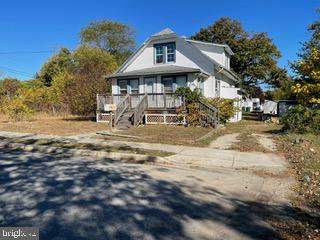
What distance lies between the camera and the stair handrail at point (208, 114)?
1675 cm

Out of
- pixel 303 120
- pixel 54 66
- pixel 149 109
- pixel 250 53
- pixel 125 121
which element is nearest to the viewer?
pixel 303 120

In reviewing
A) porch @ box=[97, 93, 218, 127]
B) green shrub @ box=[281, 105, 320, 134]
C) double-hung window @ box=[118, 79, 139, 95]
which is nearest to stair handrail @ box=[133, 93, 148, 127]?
porch @ box=[97, 93, 218, 127]

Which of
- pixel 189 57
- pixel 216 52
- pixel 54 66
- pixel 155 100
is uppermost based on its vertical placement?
pixel 54 66

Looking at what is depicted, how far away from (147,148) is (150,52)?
49.9ft

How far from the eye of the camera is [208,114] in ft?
56.3

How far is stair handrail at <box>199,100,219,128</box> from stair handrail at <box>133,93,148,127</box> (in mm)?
3988

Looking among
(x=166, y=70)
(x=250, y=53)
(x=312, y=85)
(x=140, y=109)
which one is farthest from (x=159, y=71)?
(x=250, y=53)

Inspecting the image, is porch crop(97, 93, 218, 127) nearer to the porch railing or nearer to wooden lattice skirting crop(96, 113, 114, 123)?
the porch railing

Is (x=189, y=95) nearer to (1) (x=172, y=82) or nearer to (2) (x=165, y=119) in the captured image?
(2) (x=165, y=119)

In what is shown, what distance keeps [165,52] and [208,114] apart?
8500 millimetres

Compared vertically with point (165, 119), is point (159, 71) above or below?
above

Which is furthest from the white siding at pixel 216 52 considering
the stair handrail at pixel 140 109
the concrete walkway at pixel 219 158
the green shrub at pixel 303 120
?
the concrete walkway at pixel 219 158

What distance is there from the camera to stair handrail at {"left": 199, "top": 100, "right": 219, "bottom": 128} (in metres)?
16.8

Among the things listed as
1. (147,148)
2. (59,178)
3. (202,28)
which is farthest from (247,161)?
(202,28)
